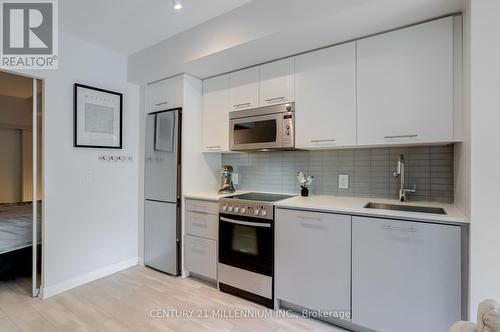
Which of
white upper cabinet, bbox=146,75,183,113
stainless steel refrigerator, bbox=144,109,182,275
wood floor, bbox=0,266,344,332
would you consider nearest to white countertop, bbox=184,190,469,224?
wood floor, bbox=0,266,344,332

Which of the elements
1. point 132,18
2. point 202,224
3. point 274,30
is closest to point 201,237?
point 202,224

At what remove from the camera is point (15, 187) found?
4.54 m

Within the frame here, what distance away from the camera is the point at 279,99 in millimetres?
2344

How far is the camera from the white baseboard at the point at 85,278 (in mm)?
2336

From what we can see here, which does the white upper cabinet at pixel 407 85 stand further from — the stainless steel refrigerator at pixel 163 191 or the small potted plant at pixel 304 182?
the stainless steel refrigerator at pixel 163 191

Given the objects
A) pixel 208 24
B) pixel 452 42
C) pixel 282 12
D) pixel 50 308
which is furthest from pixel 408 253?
pixel 50 308

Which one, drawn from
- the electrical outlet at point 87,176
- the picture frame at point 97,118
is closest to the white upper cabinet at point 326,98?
the picture frame at point 97,118

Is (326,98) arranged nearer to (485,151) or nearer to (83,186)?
(485,151)

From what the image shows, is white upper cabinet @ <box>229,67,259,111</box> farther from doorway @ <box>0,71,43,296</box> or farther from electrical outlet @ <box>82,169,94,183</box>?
doorway @ <box>0,71,43,296</box>

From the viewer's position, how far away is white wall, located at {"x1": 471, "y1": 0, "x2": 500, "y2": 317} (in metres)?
1.35

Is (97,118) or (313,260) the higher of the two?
(97,118)

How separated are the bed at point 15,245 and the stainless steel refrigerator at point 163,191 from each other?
1.05 metres

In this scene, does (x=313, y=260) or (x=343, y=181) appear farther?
(x=343, y=181)

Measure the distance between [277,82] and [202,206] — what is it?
145 cm
